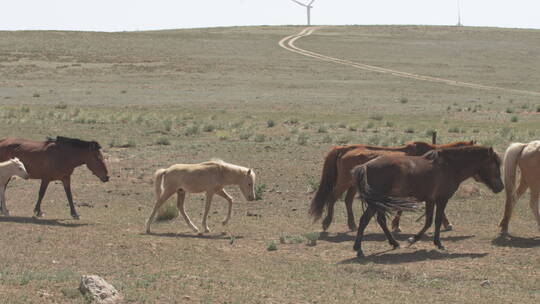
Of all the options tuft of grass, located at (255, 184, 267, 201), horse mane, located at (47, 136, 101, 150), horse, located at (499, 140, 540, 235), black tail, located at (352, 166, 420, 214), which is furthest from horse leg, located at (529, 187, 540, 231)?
horse mane, located at (47, 136, 101, 150)

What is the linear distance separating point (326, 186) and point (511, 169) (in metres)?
3.48

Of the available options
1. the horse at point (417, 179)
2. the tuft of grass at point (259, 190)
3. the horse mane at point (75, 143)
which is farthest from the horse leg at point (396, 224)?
the horse mane at point (75, 143)

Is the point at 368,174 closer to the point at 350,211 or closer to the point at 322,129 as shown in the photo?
the point at 350,211

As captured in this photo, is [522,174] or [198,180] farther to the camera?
[198,180]

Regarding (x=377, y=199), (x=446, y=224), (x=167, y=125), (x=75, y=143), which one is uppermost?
(x=75, y=143)

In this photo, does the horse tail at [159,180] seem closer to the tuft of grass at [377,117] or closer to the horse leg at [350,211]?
the horse leg at [350,211]

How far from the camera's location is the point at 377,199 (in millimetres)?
13250

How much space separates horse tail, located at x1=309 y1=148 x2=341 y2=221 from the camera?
15906 millimetres

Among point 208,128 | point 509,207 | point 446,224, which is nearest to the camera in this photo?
point 509,207

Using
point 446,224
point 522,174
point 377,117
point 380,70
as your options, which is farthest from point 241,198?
point 380,70

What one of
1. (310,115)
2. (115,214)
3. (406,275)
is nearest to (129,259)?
(406,275)

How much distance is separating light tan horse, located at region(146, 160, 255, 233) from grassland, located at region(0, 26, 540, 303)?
1.99ft

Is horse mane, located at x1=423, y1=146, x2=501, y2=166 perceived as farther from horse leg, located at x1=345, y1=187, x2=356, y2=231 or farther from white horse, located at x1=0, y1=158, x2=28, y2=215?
white horse, located at x1=0, y1=158, x2=28, y2=215

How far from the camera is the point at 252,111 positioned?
4478 centimetres
